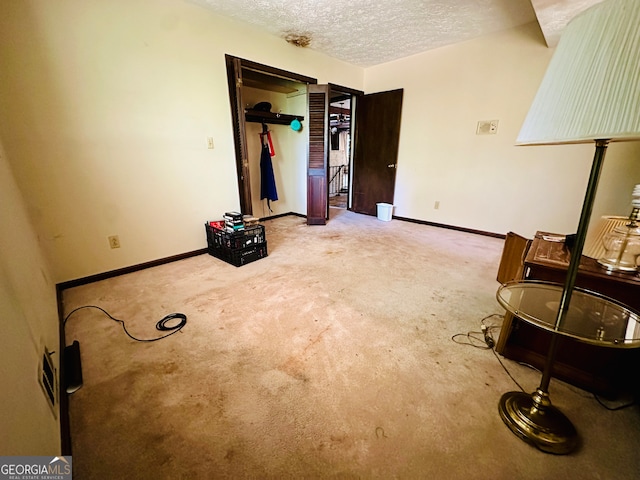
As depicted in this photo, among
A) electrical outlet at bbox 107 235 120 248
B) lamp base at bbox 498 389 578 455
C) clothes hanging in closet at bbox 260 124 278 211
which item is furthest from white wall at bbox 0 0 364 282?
lamp base at bbox 498 389 578 455

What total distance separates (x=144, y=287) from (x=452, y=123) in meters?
4.23

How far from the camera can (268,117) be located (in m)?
3.86

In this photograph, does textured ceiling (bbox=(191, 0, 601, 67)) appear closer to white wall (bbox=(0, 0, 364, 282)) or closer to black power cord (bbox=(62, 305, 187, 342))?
white wall (bbox=(0, 0, 364, 282))

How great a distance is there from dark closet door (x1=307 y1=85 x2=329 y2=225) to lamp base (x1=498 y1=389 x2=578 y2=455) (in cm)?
330

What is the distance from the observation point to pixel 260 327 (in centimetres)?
170

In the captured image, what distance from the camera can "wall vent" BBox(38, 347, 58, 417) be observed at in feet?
3.00

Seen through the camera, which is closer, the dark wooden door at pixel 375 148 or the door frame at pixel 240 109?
the door frame at pixel 240 109

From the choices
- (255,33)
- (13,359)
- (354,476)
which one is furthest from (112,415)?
(255,33)

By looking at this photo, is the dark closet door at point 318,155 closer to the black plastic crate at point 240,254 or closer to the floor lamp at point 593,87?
the black plastic crate at point 240,254

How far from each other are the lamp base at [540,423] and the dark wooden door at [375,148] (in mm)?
3633

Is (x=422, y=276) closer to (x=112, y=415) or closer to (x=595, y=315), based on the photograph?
(x=595, y=315)

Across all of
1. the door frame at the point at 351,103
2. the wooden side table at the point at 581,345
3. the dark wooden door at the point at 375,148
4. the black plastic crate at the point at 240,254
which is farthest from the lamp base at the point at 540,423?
the door frame at the point at 351,103

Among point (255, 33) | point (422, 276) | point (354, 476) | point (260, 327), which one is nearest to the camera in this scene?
point (354, 476)

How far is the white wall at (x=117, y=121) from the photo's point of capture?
1.87 m
